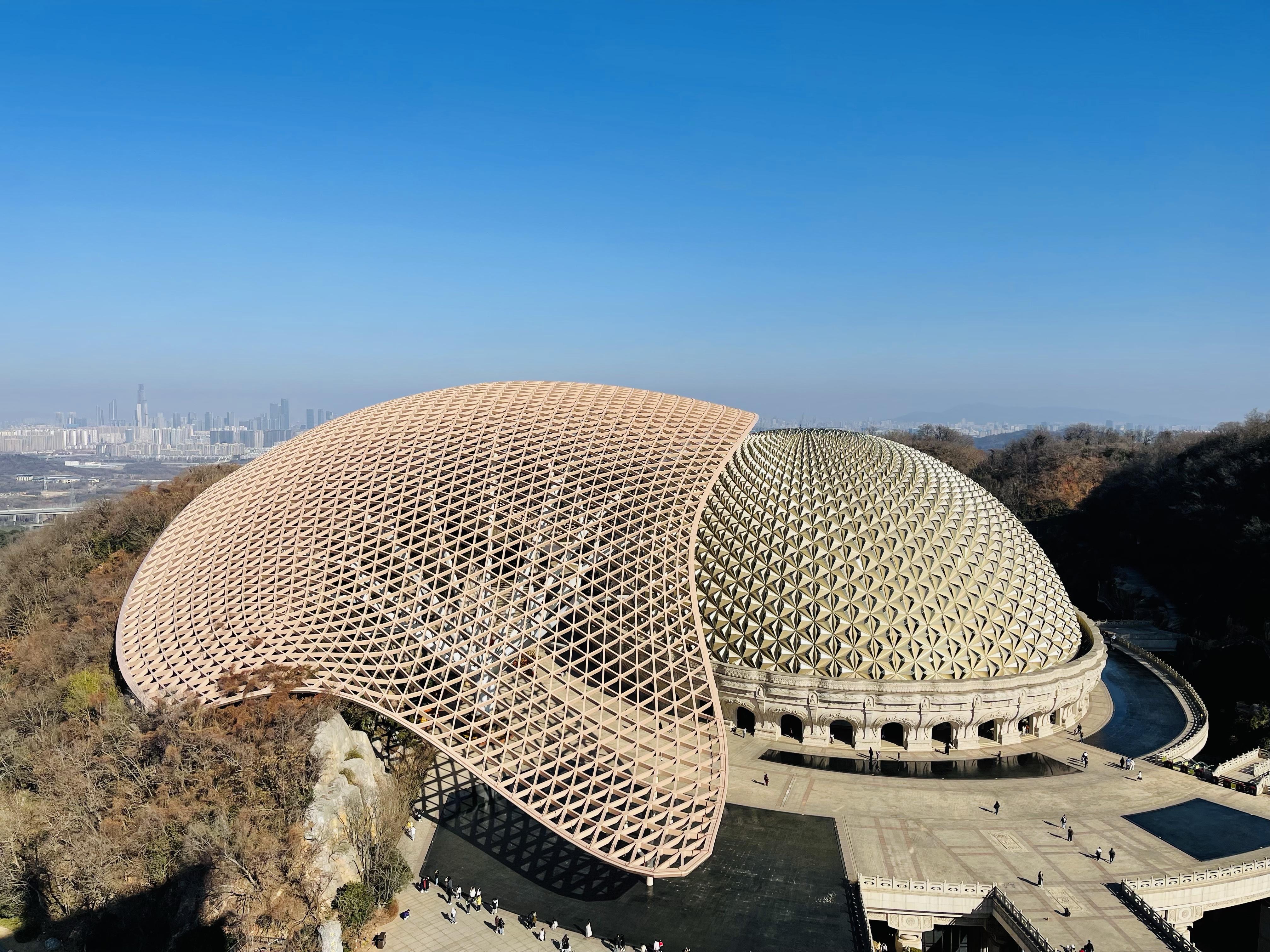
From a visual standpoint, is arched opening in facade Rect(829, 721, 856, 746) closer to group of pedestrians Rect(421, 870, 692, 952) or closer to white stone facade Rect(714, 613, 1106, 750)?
white stone facade Rect(714, 613, 1106, 750)

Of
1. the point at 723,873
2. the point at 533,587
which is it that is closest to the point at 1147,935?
the point at 723,873

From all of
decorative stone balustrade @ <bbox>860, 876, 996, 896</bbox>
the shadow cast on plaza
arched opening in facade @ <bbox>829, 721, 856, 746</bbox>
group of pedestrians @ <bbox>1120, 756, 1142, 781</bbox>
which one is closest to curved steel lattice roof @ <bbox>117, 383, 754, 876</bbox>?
the shadow cast on plaza

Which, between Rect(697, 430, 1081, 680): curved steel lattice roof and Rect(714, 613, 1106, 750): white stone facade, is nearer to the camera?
Rect(714, 613, 1106, 750): white stone facade

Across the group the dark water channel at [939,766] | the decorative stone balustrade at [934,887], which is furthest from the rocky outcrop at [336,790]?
the decorative stone balustrade at [934,887]

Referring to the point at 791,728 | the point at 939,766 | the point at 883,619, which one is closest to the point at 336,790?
the point at 791,728

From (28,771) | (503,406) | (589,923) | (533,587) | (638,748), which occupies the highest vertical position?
(503,406)

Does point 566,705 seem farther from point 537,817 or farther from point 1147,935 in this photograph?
point 1147,935

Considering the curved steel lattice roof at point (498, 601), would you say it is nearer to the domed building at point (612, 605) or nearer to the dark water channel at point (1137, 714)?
the domed building at point (612, 605)
